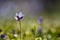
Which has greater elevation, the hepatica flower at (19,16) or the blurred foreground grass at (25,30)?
the hepatica flower at (19,16)

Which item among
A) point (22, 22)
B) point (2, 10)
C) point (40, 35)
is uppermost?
point (2, 10)

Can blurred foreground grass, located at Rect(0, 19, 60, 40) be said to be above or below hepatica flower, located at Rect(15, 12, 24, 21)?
below

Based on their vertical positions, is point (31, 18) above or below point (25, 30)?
above

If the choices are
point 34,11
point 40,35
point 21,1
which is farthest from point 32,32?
point 21,1

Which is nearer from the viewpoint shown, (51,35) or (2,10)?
(51,35)

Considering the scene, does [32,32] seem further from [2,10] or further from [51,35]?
[2,10]

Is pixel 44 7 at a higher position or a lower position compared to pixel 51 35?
higher
